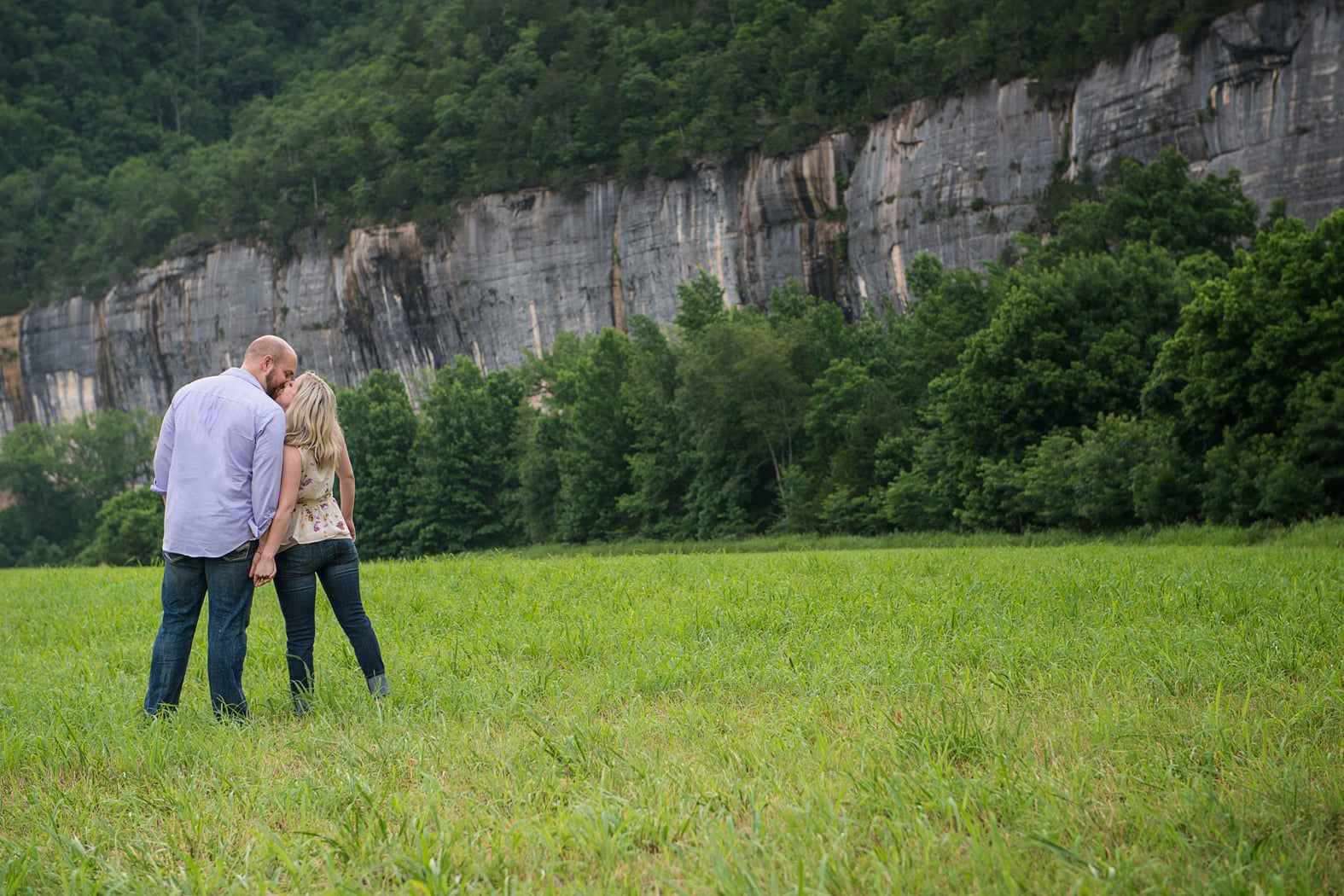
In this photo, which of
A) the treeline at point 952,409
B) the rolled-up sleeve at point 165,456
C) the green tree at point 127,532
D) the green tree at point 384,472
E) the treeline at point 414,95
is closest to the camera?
the rolled-up sleeve at point 165,456

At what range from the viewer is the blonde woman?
534cm

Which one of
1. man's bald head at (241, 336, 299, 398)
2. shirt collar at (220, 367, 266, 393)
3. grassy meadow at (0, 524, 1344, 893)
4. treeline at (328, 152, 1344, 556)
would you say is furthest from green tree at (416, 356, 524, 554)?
shirt collar at (220, 367, 266, 393)

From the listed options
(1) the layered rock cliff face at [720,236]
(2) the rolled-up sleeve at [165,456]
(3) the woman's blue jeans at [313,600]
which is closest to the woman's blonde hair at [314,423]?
(3) the woman's blue jeans at [313,600]

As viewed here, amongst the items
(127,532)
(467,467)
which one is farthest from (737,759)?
(127,532)

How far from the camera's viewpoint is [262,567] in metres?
5.12

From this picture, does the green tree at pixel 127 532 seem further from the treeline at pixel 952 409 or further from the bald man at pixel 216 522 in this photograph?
the bald man at pixel 216 522

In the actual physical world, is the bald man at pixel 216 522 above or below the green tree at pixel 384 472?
above

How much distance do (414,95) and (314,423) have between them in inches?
3432

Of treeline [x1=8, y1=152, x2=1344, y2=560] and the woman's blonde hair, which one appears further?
treeline [x1=8, y1=152, x2=1344, y2=560]

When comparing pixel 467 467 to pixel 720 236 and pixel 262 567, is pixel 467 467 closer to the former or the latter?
pixel 720 236

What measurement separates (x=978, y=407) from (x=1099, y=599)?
948 inches

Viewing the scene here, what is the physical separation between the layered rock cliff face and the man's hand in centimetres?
4466

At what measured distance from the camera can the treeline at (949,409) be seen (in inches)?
868

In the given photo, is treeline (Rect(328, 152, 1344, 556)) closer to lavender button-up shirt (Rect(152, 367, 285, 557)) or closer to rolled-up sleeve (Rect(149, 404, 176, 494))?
lavender button-up shirt (Rect(152, 367, 285, 557))
